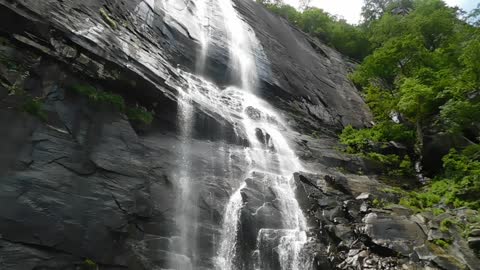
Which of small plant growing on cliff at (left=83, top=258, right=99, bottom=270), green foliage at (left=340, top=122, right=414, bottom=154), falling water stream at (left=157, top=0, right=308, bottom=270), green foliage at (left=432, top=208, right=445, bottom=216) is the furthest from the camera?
green foliage at (left=340, top=122, right=414, bottom=154)

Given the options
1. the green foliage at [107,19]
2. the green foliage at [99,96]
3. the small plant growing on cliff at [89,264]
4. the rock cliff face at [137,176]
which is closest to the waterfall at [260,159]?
the rock cliff face at [137,176]

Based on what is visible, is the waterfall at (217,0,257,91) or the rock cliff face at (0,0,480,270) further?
the waterfall at (217,0,257,91)

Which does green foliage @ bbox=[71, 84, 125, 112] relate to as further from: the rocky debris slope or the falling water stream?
the rocky debris slope

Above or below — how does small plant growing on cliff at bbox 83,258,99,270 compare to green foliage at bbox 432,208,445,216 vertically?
below

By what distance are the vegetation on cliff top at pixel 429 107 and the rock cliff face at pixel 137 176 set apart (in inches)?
93.1

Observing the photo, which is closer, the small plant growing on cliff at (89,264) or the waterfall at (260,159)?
the small plant growing on cliff at (89,264)

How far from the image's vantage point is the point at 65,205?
32.3 feet

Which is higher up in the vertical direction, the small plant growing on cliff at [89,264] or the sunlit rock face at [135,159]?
the sunlit rock face at [135,159]

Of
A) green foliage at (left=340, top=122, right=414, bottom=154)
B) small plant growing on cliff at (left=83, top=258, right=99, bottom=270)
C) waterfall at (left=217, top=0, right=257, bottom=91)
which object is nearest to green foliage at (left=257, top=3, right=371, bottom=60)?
waterfall at (left=217, top=0, right=257, bottom=91)

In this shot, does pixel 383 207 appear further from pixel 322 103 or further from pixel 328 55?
pixel 328 55

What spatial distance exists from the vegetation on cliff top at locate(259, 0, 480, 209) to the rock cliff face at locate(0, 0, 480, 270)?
7.76 feet

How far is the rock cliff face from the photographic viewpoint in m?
9.70

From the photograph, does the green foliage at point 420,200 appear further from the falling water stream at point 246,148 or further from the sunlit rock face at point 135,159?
the falling water stream at point 246,148

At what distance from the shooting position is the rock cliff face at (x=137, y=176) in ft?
31.8
